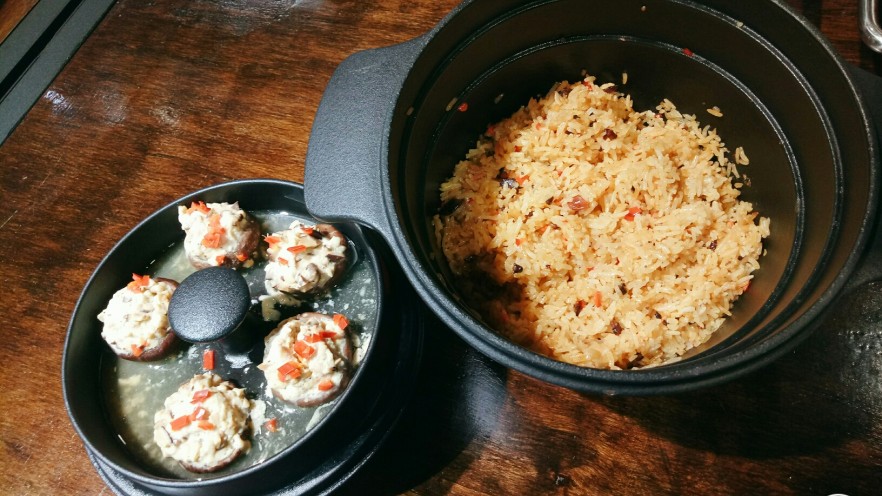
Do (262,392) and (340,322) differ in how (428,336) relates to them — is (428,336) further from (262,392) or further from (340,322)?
(262,392)

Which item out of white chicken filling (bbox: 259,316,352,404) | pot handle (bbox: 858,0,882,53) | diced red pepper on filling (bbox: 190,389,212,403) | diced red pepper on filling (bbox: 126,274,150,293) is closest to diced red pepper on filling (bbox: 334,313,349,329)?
white chicken filling (bbox: 259,316,352,404)

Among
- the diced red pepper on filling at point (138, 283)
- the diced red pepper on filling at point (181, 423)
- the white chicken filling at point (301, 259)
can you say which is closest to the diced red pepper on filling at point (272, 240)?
the white chicken filling at point (301, 259)

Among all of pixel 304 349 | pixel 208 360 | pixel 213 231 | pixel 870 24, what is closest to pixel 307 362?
pixel 304 349

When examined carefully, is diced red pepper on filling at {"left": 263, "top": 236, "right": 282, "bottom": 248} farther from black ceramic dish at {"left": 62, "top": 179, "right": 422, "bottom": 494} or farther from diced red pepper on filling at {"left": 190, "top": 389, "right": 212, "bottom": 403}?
diced red pepper on filling at {"left": 190, "top": 389, "right": 212, "bottom": 403}

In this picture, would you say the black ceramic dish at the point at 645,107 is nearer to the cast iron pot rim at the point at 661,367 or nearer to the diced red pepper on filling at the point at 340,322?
the cast iron pot rim at the point at 661,367

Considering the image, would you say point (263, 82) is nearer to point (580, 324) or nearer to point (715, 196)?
point (580, 324)

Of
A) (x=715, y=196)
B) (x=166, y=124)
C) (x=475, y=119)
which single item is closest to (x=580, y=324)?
(x=715, y=196)
